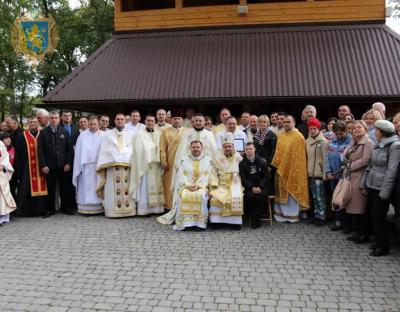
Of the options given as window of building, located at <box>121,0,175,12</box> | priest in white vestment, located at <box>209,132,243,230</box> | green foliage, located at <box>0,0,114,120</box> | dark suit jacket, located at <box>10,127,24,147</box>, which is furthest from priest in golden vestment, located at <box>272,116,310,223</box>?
green foliage, located at <box>0,0,114,120</box>

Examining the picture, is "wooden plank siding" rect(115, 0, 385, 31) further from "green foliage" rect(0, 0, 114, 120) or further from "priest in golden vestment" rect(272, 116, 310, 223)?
"green foliage" rect(0, 0, 114, 120)

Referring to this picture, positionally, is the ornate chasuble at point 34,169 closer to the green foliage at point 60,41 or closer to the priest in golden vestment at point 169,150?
the priest in golden vestment at point 169,150

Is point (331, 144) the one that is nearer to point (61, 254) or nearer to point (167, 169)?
point (167, 169)

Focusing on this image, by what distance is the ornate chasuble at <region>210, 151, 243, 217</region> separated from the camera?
21.9 feet

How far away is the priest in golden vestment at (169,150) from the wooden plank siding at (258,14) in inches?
227

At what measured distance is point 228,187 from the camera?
7023 millimetres

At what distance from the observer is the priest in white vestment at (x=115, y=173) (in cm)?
777

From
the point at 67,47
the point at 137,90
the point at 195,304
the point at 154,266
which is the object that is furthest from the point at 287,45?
the point at 67,47

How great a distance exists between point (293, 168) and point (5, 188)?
5093 mm

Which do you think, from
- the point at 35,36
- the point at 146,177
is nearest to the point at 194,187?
the point at 146,177

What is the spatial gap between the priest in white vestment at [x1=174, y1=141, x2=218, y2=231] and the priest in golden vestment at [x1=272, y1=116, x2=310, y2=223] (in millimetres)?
1211

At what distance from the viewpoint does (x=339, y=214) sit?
22.0 feet

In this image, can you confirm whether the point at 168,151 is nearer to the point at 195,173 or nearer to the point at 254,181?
the point at 195,173

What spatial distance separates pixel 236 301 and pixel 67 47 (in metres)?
25.0
